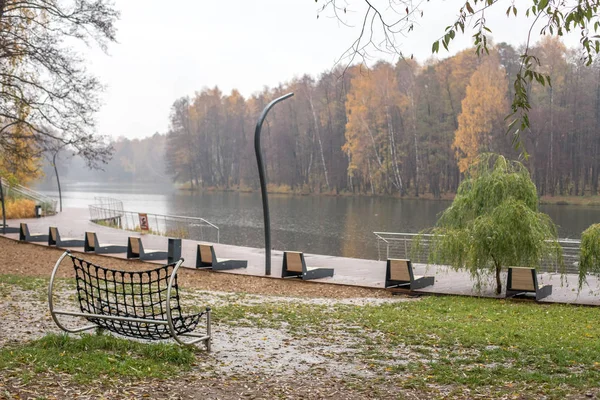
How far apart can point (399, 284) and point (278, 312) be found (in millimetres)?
5557

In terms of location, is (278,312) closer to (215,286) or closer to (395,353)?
(395,353)

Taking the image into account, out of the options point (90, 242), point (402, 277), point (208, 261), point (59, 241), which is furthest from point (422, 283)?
point (59, 241)

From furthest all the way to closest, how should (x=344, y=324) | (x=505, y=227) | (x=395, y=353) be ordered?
(x=505, y=227) → (x=344, y=324) → (x=395, y=353)

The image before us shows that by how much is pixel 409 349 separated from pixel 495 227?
726cm

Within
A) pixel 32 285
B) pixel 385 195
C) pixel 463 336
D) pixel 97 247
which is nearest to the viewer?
pixel 463 336

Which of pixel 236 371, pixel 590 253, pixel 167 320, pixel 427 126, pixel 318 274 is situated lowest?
pixel 318 274

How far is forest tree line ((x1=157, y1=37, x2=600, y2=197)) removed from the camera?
60.1 meters

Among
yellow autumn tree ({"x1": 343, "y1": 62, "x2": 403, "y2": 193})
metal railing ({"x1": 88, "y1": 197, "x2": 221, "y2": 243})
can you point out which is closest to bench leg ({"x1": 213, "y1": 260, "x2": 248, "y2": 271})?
metal railing ({"x1": 88, "y1": 197, "x2": 221, "y2": 243})

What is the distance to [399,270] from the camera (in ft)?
50.9

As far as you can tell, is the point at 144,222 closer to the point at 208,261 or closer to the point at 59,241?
the point at 59,241

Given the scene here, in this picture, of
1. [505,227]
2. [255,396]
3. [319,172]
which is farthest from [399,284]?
[319,172]

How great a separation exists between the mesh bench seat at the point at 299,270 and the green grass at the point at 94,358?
9.79m

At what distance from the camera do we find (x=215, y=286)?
1576 cm

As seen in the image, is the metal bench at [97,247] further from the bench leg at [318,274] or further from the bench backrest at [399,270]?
the bench backrest at [399,270]
